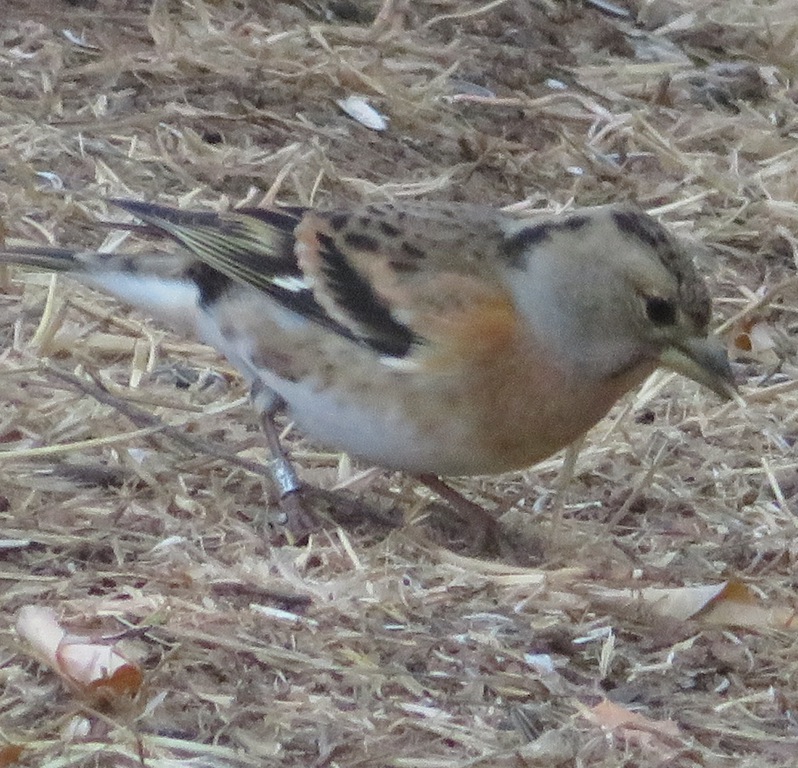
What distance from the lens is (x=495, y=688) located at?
104 inches

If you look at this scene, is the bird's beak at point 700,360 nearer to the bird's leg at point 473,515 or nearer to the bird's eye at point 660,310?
the bird's eye at point 660,310

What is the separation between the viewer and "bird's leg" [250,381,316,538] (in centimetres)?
317

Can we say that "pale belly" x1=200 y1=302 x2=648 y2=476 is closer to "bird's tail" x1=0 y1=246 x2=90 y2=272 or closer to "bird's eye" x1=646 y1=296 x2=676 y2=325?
"bird's eye" x1=646 y1=296 x2=676 y2=325

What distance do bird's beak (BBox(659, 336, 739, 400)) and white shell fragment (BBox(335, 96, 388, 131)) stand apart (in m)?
2.00

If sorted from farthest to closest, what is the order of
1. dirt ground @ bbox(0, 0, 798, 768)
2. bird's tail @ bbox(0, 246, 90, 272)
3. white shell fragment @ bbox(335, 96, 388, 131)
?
white shell fragment @ bbox(335, 96, 388, 131) < bird's tail @ bbox(0, 246, 90, 272) < dirt ground @ bbox(0, 0, 798, 768)

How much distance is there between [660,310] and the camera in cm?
304

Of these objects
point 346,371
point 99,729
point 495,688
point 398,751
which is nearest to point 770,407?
point 346,371

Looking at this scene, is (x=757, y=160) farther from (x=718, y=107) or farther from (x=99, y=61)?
(x=99, y=61)

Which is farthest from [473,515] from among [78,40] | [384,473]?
[78,40]

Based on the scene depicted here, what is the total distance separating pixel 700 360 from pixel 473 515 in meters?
0.53

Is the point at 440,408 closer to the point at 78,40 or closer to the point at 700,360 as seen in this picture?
the point at 700,360

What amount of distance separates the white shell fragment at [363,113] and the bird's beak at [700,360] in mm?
2001

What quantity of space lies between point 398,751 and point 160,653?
16.6 inches

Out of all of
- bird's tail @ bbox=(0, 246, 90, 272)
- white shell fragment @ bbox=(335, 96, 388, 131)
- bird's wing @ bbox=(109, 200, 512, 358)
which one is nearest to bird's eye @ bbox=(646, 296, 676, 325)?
bird's wing @ bbox=(109, 200, 512, 358)
